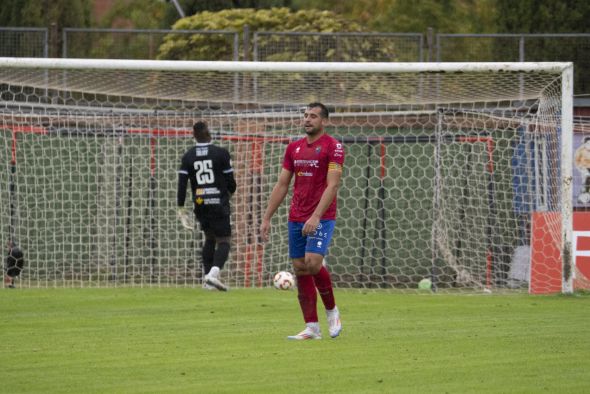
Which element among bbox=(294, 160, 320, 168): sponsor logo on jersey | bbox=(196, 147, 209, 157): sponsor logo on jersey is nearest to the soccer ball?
bbox=(196, 147, 209, 157): sponsor logo on jersey

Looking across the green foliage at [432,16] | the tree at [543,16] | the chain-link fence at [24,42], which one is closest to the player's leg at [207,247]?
the chain-link fence at [24,42]

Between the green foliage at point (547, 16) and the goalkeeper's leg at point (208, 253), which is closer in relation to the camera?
the goalkeeper's leg at point (208, 253)

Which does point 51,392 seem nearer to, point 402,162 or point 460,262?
point 460,262

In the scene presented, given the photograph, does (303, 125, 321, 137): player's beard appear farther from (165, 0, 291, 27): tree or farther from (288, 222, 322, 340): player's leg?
(165, 0, 291, 27): tree

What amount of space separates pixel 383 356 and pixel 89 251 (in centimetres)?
994

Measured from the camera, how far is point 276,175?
18.4m

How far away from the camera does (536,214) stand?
52.7ft

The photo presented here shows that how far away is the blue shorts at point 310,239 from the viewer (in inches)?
404

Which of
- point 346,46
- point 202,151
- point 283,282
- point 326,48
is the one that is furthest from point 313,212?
point 346,46

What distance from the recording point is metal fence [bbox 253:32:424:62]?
21.5 metres

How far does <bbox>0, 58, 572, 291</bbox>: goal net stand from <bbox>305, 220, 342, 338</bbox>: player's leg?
604 cm

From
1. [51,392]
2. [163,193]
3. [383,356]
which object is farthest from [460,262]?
[51,392]

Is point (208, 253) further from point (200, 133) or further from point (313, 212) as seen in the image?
point (313, 212)

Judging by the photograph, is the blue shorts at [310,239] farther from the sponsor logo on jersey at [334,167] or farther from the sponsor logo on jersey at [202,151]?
the sponsor logo on jersey at [202,151]
